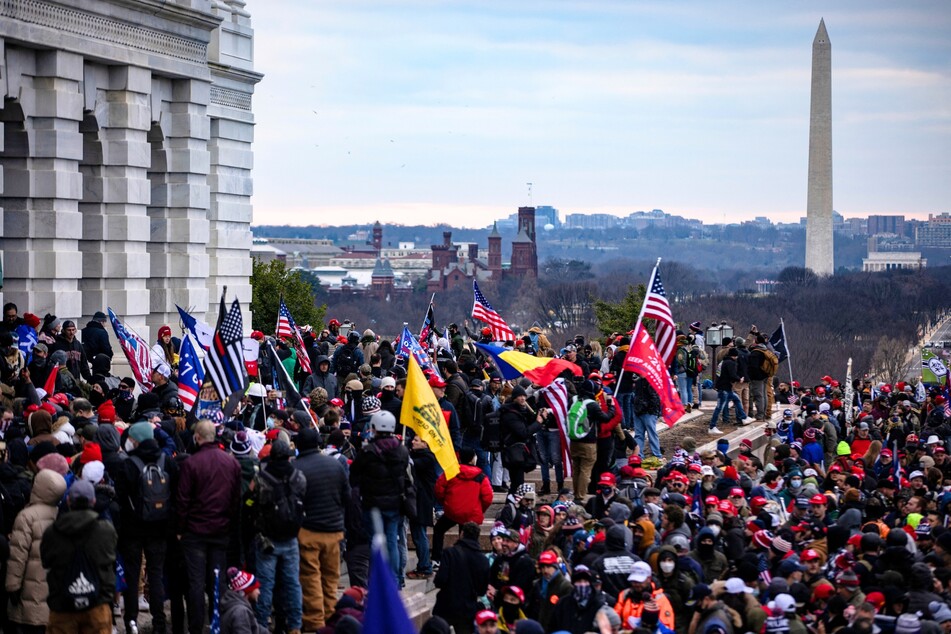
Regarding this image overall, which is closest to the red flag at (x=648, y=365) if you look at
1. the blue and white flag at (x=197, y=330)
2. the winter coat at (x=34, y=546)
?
the blue and white flag at (x=197, y=330)

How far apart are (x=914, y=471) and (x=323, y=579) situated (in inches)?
298

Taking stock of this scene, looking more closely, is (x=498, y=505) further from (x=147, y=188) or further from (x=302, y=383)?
(x=147, y=188)

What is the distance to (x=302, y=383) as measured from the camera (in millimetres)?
25531

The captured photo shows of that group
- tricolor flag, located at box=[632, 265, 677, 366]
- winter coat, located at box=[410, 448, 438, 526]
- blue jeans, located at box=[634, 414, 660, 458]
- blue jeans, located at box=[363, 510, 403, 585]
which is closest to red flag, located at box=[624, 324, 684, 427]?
tricolor flag, located at box=[632, 265, 677, 366]

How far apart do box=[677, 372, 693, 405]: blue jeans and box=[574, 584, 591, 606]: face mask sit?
1683cm

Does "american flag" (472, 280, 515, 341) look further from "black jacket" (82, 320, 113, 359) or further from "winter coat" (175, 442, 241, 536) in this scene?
"winter coat" (175, 442, 241, 536)

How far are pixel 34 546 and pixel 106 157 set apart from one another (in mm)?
14122

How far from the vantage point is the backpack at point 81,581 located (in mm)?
12617

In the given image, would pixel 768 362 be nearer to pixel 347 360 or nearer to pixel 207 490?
pixel 347 360

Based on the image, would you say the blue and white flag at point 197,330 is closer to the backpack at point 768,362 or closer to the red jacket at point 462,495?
the red jacket at point 462,495

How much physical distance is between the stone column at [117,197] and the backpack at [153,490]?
511 inches

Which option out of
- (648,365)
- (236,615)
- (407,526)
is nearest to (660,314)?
(648,365)

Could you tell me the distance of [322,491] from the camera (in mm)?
14477

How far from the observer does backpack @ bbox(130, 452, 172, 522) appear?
13.8 metres
